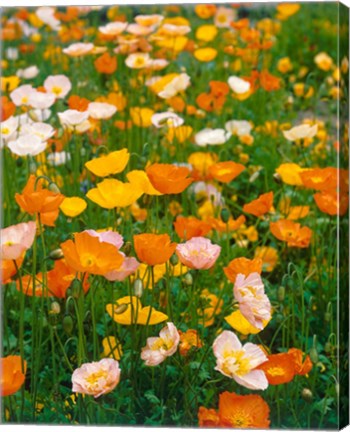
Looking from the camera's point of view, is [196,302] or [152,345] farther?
[196,302]

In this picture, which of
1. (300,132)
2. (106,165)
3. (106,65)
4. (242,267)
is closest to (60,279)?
(106,165)

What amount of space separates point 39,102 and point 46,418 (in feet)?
2.62

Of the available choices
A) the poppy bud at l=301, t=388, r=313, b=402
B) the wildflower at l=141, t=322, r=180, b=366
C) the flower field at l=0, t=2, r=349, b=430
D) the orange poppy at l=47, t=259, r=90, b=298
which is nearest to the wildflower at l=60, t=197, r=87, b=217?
the flower field at l=0, t=2, r=349, b=430

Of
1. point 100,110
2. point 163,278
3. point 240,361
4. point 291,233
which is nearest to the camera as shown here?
point 240,361

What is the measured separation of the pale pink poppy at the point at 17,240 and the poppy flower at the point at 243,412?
1.42 feet

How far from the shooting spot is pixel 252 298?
180 centimetres

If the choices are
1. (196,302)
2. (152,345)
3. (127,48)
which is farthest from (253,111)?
(152,345)

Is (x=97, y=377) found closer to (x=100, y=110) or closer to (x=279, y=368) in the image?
(x=279, y=368)

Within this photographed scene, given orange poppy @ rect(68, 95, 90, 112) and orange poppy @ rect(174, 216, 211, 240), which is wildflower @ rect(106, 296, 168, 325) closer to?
orange poppy @ rect(174, 216, 211, 240)

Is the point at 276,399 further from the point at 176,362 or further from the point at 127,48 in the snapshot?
the point at 127,48

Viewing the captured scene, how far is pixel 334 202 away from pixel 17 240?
586 mm

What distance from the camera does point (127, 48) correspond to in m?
2.88

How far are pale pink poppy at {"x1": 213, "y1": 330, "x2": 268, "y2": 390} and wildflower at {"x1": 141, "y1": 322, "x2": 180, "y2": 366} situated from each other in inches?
2.9

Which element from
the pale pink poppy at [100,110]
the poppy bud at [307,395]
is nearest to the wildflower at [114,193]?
the poppy bud at [307,395]
